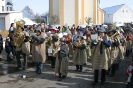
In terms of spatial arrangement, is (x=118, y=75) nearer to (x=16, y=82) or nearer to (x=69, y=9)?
(x=16, y=82)

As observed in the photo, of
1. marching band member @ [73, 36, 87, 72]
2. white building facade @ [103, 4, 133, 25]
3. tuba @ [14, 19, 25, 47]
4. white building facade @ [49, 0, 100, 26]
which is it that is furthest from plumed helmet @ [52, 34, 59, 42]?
white building facade @ [103, 4, 133, 25]

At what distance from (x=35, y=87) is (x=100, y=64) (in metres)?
2.22

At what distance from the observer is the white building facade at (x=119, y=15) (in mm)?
83688

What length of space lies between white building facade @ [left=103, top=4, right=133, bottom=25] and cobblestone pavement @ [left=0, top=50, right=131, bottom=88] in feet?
247

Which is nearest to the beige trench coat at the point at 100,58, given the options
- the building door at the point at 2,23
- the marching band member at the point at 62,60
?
the marching band member at the point at 62,60

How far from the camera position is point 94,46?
7.48 meters

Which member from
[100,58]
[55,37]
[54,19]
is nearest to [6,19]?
[54,19]

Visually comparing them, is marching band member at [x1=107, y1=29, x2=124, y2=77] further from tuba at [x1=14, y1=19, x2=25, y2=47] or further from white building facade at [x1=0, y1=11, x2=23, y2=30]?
white building facade at [x1=0, y1=11, x2=23, y2=30]

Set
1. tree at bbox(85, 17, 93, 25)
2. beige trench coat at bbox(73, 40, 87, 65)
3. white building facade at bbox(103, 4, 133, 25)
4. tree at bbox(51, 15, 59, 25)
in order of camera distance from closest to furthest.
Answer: beige trench coat at bbox(73, 40, 87, 65), tree at bbox(85, 17, 93, 25), tree at bbox(51, 15, 59, 25), white building facade at bbox(103, 4, 133, 25)

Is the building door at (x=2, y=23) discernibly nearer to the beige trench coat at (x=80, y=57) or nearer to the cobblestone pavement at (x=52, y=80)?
the cobblestone pavement at (x=52, y=80)

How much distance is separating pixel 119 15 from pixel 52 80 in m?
79.5

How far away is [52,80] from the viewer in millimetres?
8445

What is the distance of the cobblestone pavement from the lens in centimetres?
780

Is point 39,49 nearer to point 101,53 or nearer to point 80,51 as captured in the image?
point 80,51
